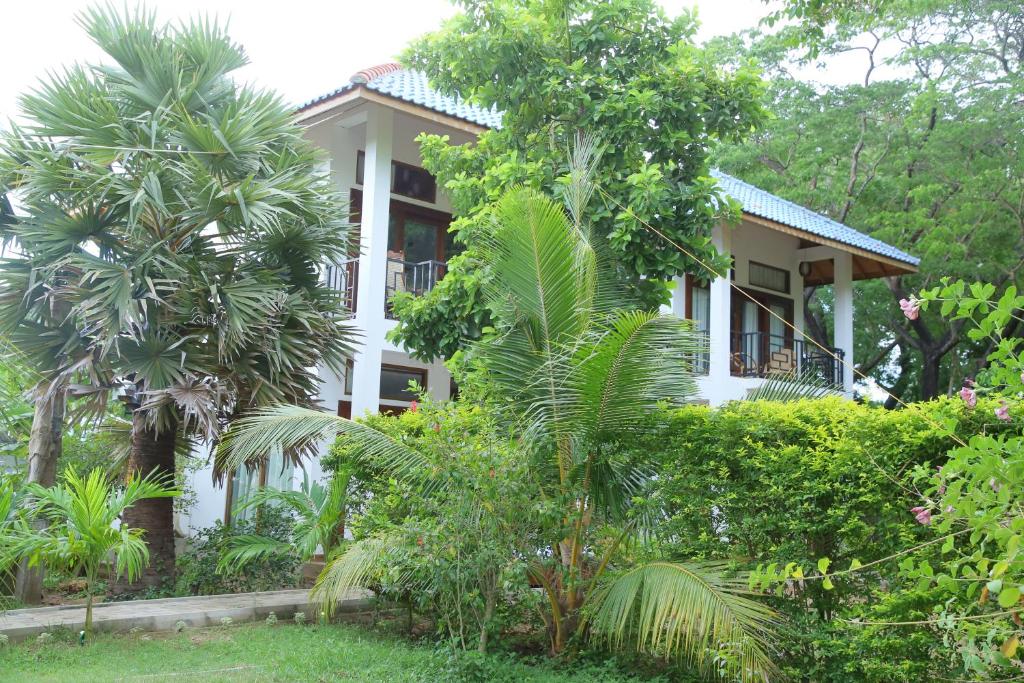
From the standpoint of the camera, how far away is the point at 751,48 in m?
23.9

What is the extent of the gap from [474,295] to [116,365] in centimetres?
381

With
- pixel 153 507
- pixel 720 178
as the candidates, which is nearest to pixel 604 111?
pixel 153 507

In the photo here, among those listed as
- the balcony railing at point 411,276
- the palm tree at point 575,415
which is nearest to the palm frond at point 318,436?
the palm tree at point 575,415

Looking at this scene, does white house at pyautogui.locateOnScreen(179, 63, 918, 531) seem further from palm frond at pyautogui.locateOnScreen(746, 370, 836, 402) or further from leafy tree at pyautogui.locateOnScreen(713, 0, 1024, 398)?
leafy tree at pyautogui.locateOnScreen(713, 0, 1024, 398)

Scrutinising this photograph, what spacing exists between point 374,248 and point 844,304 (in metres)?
10.5

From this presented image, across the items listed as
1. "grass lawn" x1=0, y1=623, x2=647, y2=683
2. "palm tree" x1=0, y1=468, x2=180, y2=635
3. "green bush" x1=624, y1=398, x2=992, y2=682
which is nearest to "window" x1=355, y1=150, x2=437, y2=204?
"palm tree" x1=0, y1=468, x2=180, y2=635

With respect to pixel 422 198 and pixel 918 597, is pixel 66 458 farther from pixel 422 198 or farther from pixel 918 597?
pixel 918 597

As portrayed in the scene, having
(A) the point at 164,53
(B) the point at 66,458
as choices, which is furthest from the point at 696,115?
(B) the point at 66,458

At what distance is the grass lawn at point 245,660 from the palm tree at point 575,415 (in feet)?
1.95

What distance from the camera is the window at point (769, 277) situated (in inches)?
751

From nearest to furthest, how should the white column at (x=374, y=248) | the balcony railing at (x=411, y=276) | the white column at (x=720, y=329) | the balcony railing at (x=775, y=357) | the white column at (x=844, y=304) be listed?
the white column at (x=374, y=248) → the balcony railing at (x=411, y=276) → the white column at (x=720, y=329) → the balcony railing at (x=775, y=357) → the white column at (x=844, y=304)

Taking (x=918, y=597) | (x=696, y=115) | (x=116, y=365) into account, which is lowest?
(x=918, y=597)

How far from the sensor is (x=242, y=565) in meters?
10.1

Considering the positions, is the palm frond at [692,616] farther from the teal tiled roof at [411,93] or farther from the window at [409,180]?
the window at [409,180]
